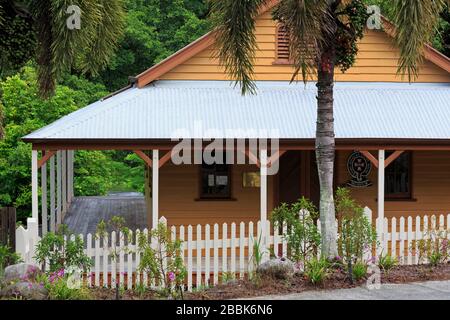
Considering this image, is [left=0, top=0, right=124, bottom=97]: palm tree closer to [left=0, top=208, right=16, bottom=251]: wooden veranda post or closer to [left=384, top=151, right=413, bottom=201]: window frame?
[left=0, top=208, right=16, bottom=251]: wooden veranda post

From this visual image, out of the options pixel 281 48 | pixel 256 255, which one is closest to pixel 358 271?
pixel 256 255

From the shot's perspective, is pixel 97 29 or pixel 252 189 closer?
pixel 97 29

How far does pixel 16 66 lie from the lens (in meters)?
12.6

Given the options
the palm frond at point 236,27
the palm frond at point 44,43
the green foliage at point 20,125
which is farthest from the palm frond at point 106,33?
the green foliage at point 20,125

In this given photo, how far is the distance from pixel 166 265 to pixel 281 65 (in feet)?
28.3

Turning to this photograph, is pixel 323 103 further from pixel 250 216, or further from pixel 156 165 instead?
pixel 250 216

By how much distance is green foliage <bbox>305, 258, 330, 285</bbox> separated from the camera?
11406 millimetres

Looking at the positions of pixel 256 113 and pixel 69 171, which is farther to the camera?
pixel 69 171

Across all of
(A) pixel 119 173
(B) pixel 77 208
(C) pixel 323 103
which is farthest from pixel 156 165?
(A) pixel 119 173

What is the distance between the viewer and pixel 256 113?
56.9 feet

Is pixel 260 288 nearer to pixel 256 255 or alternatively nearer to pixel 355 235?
pixel 256 255

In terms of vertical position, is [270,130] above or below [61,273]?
above

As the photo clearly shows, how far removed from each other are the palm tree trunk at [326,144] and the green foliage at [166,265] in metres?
2.58

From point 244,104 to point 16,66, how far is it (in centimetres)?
656
